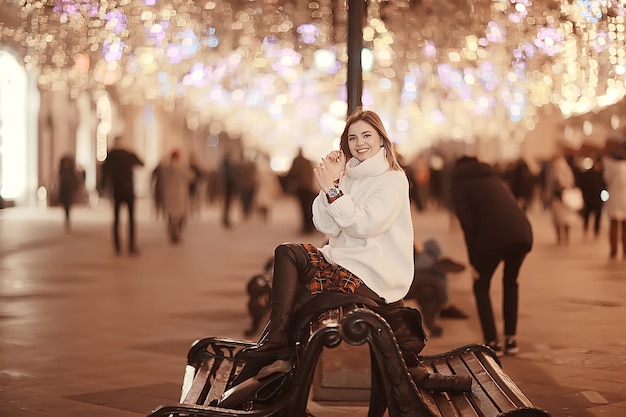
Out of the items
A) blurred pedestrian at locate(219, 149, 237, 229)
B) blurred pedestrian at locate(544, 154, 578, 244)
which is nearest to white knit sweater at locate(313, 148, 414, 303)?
blurred pedestrian at locate(544, 154, 578, 244)

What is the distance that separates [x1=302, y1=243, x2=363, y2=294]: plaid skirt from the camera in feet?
20.2

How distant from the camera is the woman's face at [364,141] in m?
6.44

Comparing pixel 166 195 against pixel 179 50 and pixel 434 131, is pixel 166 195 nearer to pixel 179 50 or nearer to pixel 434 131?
pixel 179 50

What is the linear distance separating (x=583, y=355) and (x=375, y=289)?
4.63 meters

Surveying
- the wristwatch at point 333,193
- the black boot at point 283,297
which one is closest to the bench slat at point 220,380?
the black boot at point 283,297

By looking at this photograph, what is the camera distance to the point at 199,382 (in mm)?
6387

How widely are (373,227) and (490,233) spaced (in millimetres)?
4141

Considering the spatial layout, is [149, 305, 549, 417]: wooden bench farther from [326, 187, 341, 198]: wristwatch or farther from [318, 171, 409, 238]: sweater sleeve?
[326, 187, 341, 198]: wristwatch

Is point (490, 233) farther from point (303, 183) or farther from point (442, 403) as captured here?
point (303, 183)

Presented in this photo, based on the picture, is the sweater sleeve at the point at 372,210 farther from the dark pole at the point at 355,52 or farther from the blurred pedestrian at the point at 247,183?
the blurred pedestrian at the point at 247,183

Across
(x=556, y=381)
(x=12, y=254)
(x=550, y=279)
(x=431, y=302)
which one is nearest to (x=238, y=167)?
(x=12, y=254)

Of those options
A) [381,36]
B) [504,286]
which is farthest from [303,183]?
[504,286]

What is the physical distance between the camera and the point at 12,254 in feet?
72.7

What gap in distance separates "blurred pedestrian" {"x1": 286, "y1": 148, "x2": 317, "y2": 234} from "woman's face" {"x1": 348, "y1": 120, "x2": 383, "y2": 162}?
21.7 m
